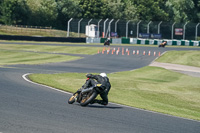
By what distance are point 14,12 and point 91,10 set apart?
74.3 feet

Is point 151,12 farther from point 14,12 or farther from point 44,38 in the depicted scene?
point 44,38

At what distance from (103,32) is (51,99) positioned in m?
63.5

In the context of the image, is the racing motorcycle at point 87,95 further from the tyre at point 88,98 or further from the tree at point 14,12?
the tree at point 14,12

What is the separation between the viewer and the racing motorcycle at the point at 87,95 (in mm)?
12266

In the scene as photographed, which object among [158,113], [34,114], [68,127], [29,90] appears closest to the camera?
[68,127]

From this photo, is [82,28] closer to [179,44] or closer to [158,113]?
[179,44]

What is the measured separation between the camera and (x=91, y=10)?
328 feet

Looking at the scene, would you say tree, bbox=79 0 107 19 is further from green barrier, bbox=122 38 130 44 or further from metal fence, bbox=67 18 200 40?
green barrier, bbox=122 38 130 44

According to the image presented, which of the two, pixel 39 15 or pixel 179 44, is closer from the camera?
pixel 179 44

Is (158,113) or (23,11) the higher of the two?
(23,11)

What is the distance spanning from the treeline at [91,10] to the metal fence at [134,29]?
14470mm

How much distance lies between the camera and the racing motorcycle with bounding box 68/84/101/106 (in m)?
12.3

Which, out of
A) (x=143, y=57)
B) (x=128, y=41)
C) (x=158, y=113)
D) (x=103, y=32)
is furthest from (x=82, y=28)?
(x=158, y=113)

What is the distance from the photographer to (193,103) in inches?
702
